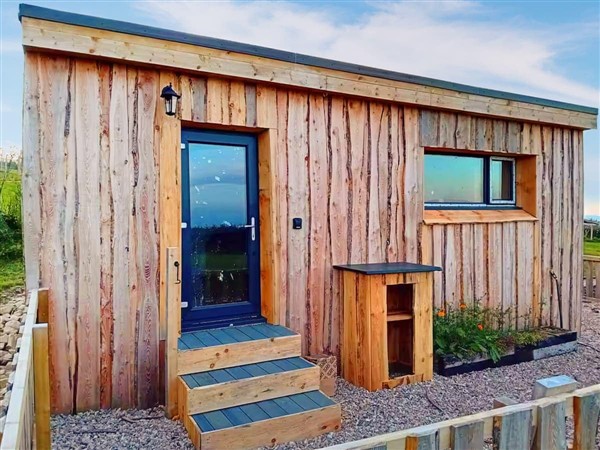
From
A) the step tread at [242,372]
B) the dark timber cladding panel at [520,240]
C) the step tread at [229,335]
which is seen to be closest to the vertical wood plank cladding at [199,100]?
the step tread at [229,335]

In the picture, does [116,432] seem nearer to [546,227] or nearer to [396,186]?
[396,186]

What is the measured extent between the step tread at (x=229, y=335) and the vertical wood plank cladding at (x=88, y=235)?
0.70m

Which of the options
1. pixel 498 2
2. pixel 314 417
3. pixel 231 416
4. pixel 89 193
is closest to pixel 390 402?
pixel 314 417

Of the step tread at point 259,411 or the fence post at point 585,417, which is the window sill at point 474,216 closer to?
the step tread at point 259,411

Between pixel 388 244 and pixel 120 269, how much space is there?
2.64 meters

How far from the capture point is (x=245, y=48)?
382cm

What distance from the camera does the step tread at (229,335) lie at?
3.45 meters

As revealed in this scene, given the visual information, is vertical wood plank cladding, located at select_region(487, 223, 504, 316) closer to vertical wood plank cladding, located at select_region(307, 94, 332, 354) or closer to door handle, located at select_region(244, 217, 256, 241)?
vertical wood plank cladding, located at select_region(307, 94, 332, 354)

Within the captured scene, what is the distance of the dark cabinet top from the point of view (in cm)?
396

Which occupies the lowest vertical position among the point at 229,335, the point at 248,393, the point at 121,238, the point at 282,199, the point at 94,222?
the point at 248,393

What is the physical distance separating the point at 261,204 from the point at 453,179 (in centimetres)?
252

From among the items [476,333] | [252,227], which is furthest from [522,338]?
[252,227]

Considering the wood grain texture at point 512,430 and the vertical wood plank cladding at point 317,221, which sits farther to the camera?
the vertical wood plank cladding at point 317,221

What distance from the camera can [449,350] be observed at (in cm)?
452
